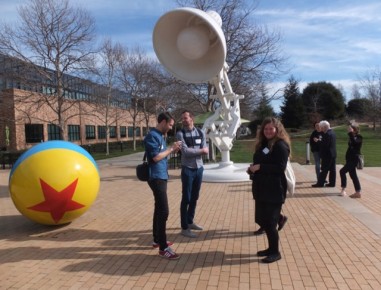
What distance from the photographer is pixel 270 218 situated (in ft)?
14.5

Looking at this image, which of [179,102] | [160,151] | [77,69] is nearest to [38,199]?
[160,151]

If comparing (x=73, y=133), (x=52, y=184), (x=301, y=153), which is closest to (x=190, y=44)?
(x=52, y=184)

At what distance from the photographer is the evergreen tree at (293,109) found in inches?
2329

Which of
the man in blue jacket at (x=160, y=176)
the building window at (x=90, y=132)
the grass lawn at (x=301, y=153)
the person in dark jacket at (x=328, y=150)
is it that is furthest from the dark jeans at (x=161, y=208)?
the building window at (x=90, y=132)

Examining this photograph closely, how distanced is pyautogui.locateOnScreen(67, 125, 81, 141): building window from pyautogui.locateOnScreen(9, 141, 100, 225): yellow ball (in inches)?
A: 1232

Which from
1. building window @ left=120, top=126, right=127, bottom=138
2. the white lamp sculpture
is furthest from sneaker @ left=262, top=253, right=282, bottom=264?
building window @ left=120, top=126, right=127, bottom=138

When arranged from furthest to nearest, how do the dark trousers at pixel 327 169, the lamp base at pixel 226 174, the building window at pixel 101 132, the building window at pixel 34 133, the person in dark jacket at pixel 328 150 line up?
the building window at pixel 101 132
the building window at pixel 34 133
the lamp base at pixel 226 174
the dark trousers at pixel 327 169
the person in dark jacket at pixel 328 150

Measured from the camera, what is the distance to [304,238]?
5402mm

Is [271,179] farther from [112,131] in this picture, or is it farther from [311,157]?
[112,131]

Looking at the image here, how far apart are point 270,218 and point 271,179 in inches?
18.6

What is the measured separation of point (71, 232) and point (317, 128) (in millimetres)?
7167

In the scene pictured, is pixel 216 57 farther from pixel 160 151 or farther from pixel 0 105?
pixel 0 105

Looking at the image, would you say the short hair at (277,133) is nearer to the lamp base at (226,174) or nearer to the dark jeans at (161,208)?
the dark jeans at (161,208)

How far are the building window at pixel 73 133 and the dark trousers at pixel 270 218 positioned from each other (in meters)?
33.9
